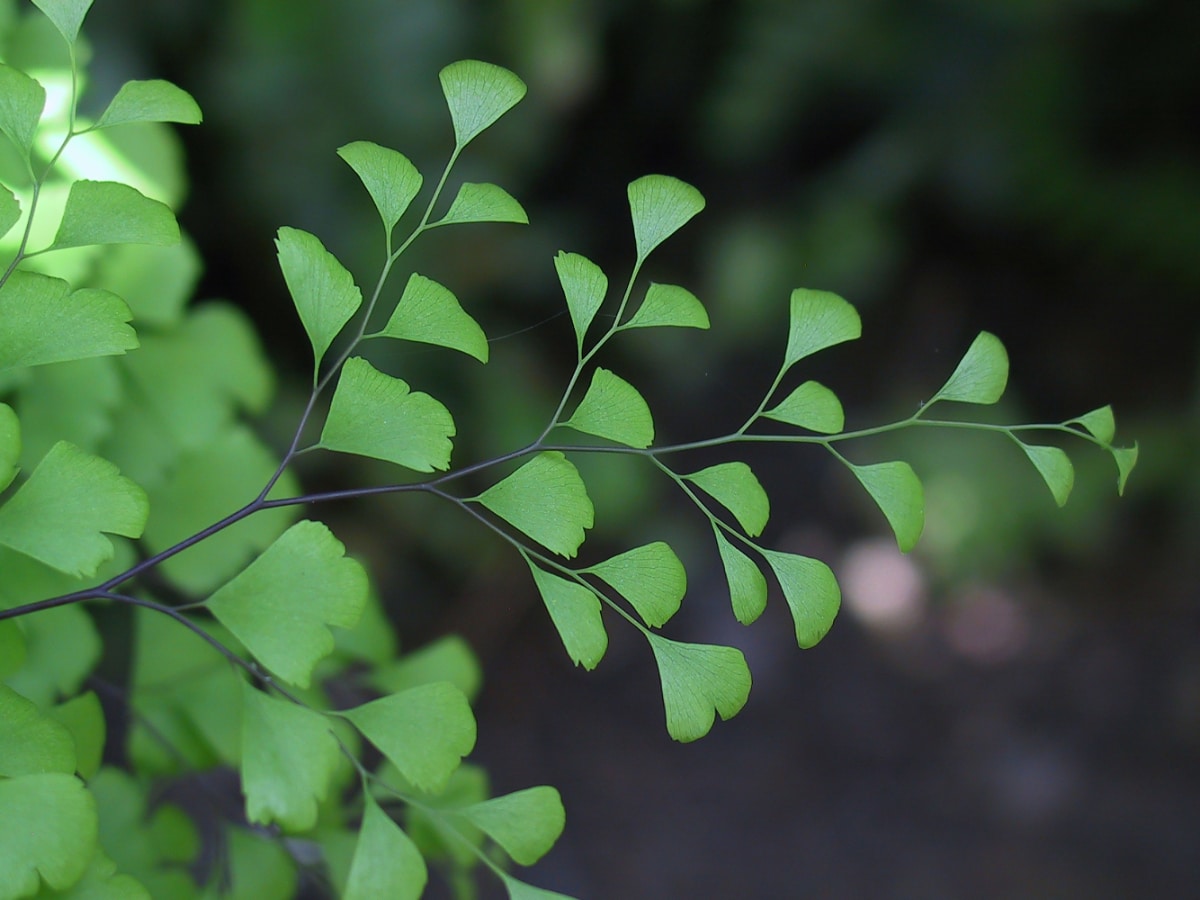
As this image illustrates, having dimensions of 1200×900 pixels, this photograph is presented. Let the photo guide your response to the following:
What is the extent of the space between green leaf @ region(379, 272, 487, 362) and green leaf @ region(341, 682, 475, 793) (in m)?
0.10

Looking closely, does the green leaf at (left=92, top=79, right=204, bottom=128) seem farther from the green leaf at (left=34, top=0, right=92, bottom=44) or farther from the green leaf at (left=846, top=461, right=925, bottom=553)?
the green leaf at (left=846, top=461, right=925, bottom=553)

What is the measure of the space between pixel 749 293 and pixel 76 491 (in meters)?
1.05

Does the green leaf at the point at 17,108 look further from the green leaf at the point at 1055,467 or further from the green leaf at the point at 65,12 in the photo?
the green leaf at the point at 1055,467

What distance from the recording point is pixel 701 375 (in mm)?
1281

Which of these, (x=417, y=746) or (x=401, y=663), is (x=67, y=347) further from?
(x=401, y=663)

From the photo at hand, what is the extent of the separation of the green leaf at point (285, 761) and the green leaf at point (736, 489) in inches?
5.3

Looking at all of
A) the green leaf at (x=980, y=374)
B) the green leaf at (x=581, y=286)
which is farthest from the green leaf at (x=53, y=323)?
the green leaf at (x=980, y=374)

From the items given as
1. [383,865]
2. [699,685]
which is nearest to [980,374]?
[699,685]

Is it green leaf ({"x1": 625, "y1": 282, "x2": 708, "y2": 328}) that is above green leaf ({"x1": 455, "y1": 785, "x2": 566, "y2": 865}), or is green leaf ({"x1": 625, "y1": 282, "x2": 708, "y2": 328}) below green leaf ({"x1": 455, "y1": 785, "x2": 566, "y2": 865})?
above

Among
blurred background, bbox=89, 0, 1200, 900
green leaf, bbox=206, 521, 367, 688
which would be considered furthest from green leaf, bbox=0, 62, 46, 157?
blurred background, bbox=89, 0, 1200, 900

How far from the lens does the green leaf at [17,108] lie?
11.2 inches

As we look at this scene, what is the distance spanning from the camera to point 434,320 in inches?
12.1

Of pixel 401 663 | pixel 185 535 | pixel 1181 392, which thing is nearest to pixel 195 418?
pixel 185 535

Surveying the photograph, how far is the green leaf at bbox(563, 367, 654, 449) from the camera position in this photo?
12.1 inches
